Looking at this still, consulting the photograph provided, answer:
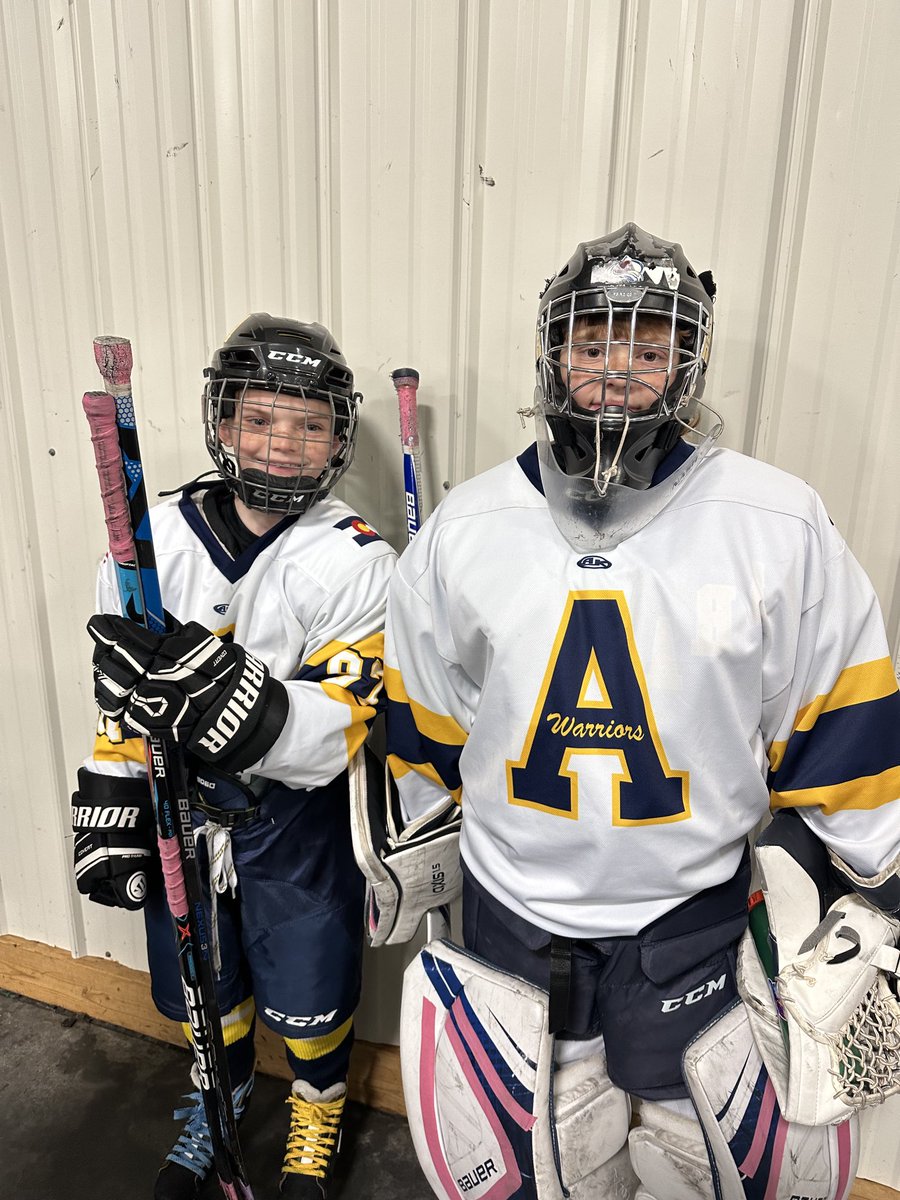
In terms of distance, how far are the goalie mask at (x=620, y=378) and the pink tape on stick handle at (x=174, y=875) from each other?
81 centimetres

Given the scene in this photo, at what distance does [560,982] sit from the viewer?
3.69ft

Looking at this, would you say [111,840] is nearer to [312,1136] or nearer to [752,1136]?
[312,1136]

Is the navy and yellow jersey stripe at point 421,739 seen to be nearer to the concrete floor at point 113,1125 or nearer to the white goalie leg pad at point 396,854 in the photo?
the white goalie leg pad at point 396,854

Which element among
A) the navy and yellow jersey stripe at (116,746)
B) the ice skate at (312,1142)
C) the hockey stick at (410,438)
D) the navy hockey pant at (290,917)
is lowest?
the ice skate at (312,1142)

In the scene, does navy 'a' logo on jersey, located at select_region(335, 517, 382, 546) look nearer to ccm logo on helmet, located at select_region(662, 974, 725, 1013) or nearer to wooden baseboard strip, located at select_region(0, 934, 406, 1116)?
ccm logo on helmet, located at select_region(662, 974, 725, 1013)

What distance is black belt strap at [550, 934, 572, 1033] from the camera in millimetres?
1124

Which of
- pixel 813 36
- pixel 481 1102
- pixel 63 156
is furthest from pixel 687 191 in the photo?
pixel 481 1102

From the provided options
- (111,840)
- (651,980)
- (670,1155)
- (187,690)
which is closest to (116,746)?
(111,840)

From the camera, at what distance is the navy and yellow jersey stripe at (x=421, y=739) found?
127cm

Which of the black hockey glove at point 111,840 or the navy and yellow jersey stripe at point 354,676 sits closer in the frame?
the navy and yellow jersey stripe at point 354,676

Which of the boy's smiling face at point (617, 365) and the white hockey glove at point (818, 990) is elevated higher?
the boy's smiling face at point (617, 365)

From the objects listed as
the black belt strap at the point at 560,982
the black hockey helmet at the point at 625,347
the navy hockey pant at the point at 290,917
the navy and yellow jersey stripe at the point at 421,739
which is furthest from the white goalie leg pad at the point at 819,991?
the navy hockey pant at the point at 290,917

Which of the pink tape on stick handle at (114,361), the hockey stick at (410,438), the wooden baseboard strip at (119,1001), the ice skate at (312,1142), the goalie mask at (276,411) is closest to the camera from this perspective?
the pink tape on stick handle at (114,361)

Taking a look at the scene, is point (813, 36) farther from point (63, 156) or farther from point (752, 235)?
point (63, 156)
